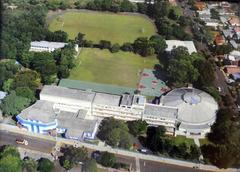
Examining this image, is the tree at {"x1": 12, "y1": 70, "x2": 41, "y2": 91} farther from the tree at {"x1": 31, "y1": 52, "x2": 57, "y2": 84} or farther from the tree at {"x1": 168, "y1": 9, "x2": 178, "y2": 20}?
the tree at {"x1": 168, "y1": 9, "x2": 178, "y2": 20}

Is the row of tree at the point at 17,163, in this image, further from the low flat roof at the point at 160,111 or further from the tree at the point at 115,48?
the tree at the point at 115,48

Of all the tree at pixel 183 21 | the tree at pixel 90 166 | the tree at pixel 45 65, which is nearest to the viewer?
the tree at pixel 90 166

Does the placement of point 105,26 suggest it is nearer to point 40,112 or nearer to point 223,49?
point 223,49

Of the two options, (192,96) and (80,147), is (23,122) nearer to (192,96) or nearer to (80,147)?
(80,147)

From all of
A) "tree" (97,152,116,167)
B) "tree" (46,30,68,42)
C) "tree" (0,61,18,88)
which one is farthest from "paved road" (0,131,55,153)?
"tree" (46,30,68,42)

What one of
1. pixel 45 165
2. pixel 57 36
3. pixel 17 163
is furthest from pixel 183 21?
pixel 17 163

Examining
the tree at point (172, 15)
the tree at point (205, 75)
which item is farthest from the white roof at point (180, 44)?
the tree at point (172, 15)

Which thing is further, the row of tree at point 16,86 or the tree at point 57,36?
the tree at point 57,36
